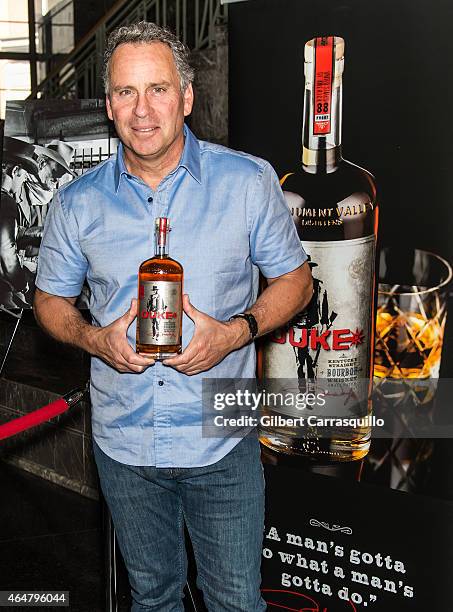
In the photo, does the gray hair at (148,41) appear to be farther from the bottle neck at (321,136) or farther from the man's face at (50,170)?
the man's face at (50,170)

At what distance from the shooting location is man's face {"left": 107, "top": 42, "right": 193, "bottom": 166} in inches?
68.5

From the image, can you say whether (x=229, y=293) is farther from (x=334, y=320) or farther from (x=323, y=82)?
(x=323, y=82)

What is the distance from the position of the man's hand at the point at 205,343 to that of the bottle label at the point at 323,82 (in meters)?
0.84

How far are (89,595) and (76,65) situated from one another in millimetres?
5060

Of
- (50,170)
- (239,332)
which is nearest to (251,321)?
(239,332)

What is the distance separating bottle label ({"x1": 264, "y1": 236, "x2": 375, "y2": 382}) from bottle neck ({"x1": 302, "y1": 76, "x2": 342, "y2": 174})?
0.72 ft

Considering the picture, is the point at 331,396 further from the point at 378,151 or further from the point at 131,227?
the point at 131,227

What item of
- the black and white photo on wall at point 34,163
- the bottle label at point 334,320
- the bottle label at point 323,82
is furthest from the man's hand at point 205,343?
the black and white photo on wall at point 34,163

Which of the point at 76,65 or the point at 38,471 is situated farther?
the point at 76,65

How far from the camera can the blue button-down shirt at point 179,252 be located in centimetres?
179

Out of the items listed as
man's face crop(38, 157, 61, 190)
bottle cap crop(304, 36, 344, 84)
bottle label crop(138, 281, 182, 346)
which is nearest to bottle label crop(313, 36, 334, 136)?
bottle cap crop(304, 36, 344, 84)

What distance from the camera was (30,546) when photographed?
11.6 feet

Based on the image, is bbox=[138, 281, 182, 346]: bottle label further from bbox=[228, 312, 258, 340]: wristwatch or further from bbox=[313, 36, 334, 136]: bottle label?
bbox=[313, 36, 334, 136]: bottle label

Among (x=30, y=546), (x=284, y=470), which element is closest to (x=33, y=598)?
(x=30, y=546)
